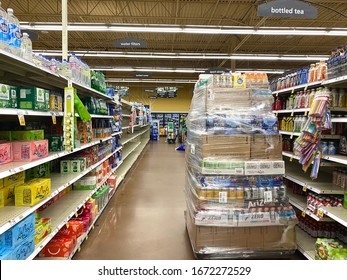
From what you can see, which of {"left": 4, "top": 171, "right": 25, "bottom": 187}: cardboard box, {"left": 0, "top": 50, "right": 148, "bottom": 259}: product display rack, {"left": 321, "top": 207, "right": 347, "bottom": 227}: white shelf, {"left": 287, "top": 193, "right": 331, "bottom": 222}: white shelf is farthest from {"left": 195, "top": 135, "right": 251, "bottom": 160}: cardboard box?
{"left": 4, "top": 171, "right": 25, "bottom": 187}: cardboard box

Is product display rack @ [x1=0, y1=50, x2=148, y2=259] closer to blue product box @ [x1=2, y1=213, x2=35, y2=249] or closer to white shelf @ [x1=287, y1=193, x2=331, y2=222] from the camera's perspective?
blue product box @ [x1=2, y1=213, x2=35, y2=249]

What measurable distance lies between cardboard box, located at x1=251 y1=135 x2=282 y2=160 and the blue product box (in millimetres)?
2165

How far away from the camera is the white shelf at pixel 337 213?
99.0 inches

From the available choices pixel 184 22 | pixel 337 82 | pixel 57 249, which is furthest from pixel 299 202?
pixel 184 22

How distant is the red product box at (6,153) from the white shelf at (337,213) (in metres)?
2.83

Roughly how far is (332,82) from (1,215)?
3.12 m

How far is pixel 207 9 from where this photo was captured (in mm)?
9750

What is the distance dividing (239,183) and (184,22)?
9465mm

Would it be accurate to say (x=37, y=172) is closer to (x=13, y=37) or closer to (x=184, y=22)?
(x=13, y=37)

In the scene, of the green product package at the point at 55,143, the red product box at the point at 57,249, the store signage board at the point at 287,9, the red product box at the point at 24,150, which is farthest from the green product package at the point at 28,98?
the store signage board at the point at 287,9

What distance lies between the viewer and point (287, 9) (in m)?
4.83

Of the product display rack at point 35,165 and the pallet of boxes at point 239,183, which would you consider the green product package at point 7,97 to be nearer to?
the product display rack at point 35,165

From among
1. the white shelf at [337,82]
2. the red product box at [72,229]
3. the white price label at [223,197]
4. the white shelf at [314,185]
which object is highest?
the white shelf at [337,82]
